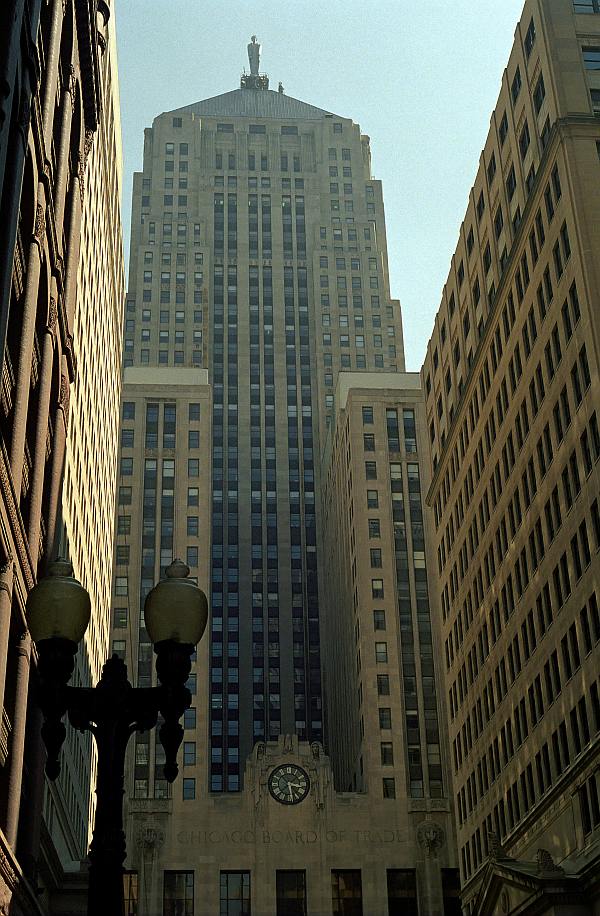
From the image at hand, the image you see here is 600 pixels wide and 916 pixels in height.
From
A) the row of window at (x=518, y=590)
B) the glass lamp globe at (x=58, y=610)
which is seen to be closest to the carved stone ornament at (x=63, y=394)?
the row of window at (x=518, y=590)

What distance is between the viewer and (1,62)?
2330cm

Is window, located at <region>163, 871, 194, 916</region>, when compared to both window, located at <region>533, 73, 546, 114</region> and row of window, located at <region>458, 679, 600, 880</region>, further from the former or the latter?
window, located at <region>533, 73, 546, 114</region>

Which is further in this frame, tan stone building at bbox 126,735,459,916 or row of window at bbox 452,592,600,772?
tan stone building at bbox 126,735,459,916

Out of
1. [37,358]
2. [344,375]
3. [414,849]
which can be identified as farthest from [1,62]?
[344,375]

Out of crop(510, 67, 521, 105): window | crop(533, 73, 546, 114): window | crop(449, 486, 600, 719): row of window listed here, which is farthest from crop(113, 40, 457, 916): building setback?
crop(533, 73, 546, 114): window

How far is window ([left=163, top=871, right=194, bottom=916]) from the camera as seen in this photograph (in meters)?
103

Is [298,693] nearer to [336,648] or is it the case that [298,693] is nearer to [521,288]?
[336,648]

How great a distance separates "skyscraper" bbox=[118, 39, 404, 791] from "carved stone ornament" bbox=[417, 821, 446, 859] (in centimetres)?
3630

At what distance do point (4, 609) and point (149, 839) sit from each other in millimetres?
80959

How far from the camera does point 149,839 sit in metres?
105

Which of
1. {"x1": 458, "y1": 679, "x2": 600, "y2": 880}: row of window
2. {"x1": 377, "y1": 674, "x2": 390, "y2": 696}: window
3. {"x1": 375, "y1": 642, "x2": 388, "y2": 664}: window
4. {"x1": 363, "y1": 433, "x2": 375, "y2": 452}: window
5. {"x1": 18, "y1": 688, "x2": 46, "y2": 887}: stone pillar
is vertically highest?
{"x1": 363, "y1": 433, "x2": 375, "y2": 452}: window

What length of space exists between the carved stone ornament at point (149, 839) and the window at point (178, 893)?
98.1 inches

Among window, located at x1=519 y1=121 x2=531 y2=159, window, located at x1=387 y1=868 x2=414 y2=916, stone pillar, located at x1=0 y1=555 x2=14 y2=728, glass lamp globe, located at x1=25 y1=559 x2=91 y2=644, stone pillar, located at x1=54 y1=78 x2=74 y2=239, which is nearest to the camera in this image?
glass lamp globe, located at x1=25 y1=559 x2=91 y2=644

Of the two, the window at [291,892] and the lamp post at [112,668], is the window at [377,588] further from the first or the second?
the lamp post at [112,668]
